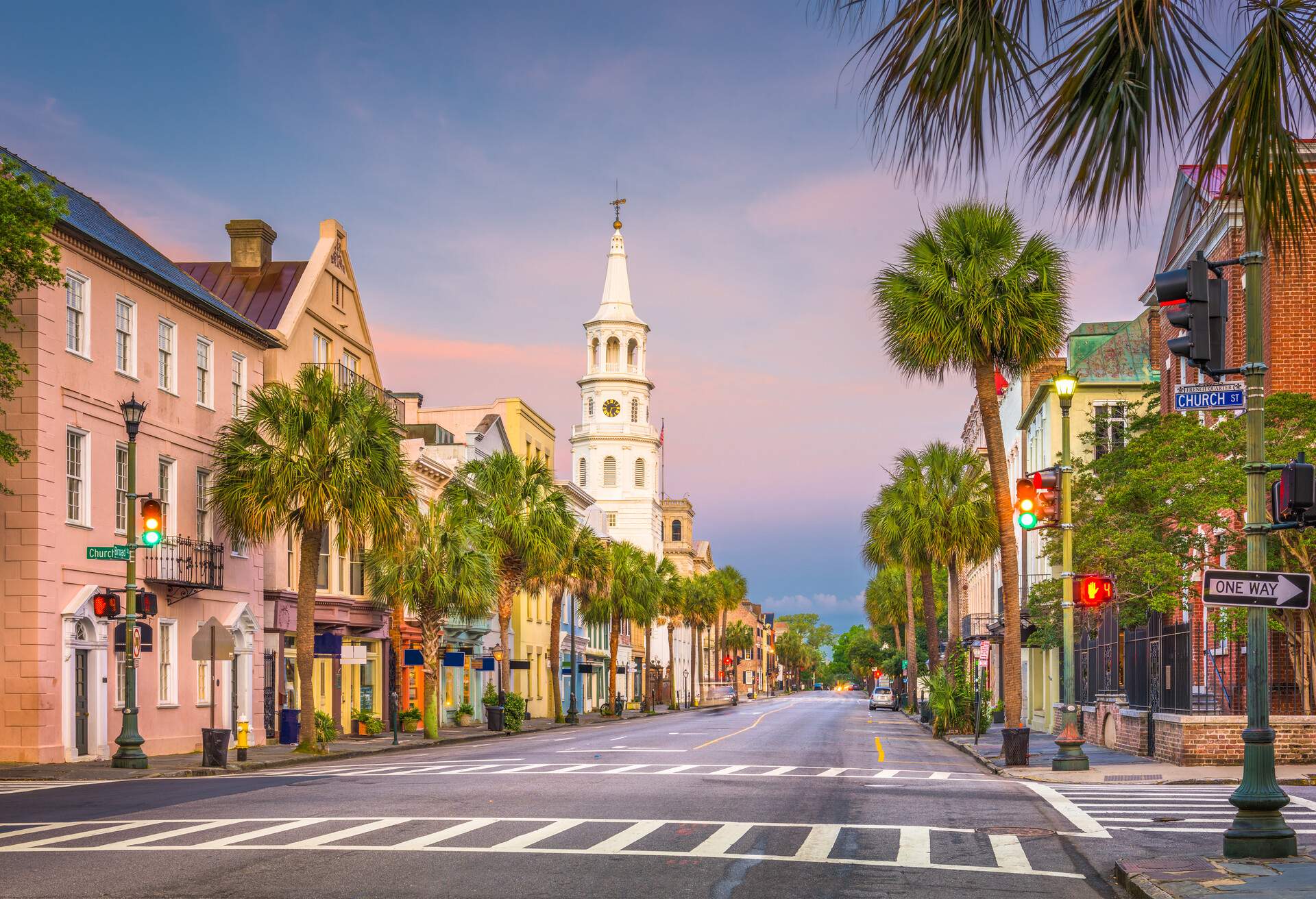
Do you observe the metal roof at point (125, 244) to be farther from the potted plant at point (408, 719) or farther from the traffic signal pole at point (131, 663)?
the potted plant at point (408, 719)

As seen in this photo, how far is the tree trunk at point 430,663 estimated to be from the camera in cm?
4372

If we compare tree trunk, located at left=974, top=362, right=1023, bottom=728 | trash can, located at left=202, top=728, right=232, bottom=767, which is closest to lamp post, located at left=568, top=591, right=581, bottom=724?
tree trunk, located at left=974, top=362, right=1023, bottom=728

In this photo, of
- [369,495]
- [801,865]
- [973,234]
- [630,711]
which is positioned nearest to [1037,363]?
[973,234]

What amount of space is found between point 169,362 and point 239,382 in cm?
434

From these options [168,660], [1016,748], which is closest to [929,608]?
[1016,748]

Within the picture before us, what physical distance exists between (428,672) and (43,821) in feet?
91.7

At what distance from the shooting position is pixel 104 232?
1288 inches

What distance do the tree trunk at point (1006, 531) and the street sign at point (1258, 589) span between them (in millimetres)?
19335

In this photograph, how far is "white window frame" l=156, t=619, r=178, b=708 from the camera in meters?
34.0

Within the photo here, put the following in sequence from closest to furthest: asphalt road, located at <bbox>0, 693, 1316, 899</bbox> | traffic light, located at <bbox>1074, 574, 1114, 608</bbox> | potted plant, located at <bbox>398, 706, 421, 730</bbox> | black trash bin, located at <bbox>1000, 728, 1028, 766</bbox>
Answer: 1. asphalt road, located at <bbox>0, 693, 1316, 899</bbox>
2. traffic light, located at <bbox>1074, 574, 1114, 608</bbox>
3. black trash bin, located at <bbox>1000, 728, 1028, 766</bbox>
4. potted plant, located at <bbox>398, 706, 421, 730</bbox>

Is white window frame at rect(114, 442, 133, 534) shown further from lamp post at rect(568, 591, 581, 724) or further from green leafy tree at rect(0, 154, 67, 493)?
lamp post at rect(568, 591, 581, 724)

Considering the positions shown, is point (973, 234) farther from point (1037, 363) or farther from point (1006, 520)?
point (1006, 520)

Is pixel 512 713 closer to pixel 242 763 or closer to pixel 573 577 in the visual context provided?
pixel 573 577

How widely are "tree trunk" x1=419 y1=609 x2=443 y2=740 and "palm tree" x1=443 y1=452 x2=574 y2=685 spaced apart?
543 centimetres
